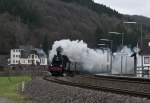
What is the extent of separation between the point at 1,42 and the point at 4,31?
1089cm

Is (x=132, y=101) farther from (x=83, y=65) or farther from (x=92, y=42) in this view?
(x=92, y=42)

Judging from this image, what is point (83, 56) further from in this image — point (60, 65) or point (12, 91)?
point (12, 91)

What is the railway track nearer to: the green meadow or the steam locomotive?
the green meadow

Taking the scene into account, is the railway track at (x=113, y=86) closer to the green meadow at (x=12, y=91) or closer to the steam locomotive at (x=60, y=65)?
the green meadow at (x=12, y=91)

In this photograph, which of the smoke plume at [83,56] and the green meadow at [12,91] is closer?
the green meadow at [12,91]

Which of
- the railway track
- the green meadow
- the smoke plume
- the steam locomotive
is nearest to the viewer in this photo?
the railway track

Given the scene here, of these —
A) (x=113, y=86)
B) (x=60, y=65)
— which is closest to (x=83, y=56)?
(x=60, y=65)

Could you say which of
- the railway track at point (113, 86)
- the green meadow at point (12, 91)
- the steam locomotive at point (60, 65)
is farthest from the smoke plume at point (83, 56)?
the railway track at point (113, 86)

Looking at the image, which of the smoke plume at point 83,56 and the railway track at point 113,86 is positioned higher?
the smoke plume at point 83,56

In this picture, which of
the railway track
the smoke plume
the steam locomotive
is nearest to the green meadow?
the railway track

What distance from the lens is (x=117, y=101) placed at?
22.3 meters

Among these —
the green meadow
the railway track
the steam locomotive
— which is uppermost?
the steam locomotive

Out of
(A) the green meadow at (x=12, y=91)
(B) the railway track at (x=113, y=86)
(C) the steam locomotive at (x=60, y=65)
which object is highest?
(C) the steam locomotive at (x=60, y=65)

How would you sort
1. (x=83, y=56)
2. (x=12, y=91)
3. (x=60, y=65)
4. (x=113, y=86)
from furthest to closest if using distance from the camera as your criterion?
1. (x=83, y=56)
2. (x=60, y=65)
3. (x=12, y=91)
4. (x=113, y=86)
